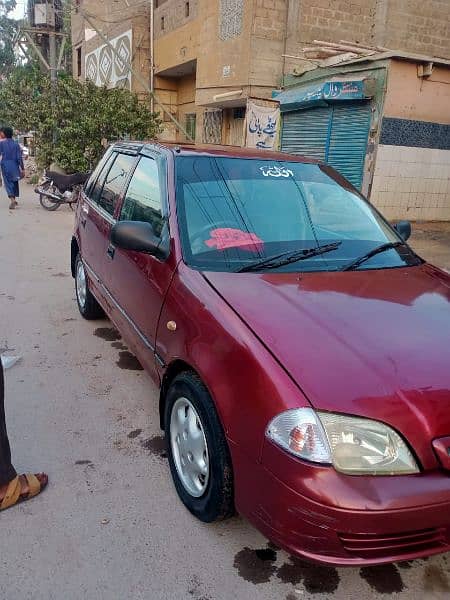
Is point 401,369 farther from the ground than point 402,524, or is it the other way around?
point 401,369

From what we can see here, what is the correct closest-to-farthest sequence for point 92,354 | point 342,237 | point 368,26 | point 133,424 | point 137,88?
point 342,237
point 133,424
point 92,354
point 368,26
point 137,88

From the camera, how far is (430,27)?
49.9 feet

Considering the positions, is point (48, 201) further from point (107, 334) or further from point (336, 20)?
point (107, 334)

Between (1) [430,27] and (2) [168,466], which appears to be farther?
(1) [430,27]

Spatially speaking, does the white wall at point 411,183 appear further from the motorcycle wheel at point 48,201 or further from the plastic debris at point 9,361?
the plastic debris at point 9,361

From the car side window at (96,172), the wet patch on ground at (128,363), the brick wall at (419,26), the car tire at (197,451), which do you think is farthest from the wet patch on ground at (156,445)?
the brick wall at (419,26)

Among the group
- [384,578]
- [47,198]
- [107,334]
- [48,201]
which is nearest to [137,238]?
[384,578]

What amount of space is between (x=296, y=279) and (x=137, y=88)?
68.7 feet

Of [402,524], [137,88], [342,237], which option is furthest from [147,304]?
[137,88]

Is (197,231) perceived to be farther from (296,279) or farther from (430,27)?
(430,27)

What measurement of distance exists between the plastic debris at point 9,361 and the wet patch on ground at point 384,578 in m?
3.14

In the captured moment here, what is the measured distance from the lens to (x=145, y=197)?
351 centimetres

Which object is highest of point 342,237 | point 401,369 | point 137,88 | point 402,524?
point 137,88

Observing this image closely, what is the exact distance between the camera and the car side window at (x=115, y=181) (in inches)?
160
